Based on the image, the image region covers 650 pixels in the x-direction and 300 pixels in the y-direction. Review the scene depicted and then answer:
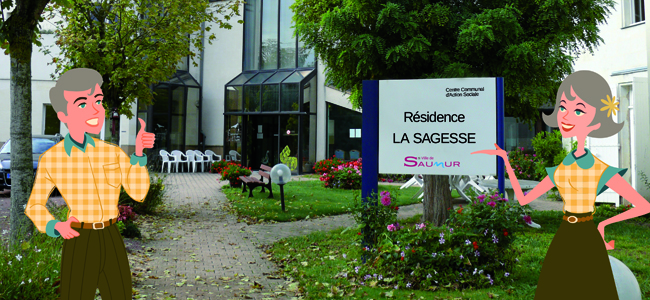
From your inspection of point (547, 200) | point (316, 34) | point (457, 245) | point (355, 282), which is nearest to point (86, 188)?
point (355, 282)

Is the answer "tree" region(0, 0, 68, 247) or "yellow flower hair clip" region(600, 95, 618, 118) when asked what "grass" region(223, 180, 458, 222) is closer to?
"tree" region(0, 0, 68, 247)

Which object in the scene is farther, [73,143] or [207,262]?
[207,262]

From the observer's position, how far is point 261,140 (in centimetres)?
2308

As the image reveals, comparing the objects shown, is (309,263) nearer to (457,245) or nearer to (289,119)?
(457,245)

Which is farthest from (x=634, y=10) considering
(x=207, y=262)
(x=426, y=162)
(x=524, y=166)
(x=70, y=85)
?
(x=70, y=85)

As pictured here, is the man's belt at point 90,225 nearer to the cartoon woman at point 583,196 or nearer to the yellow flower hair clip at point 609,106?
the cartoon woman at point 583,196

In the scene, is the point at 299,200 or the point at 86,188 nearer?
the point at 86,188

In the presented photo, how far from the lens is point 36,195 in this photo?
2.30m

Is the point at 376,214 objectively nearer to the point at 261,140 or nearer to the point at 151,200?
the point at 151,200

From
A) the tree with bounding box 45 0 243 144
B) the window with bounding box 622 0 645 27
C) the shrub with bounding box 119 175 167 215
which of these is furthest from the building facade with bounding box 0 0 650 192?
the shrub with bounding box 119 175 167 215

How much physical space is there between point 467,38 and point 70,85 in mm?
4690

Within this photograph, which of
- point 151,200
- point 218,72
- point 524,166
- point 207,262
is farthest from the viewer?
point 218,72

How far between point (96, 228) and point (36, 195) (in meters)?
0.32

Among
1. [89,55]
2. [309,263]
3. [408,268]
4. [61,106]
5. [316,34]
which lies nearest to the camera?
[61,106]
